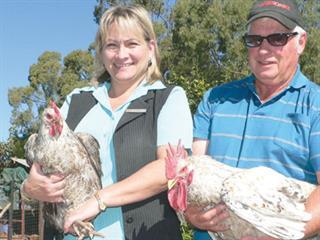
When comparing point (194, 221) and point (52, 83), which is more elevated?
point (194, 221)

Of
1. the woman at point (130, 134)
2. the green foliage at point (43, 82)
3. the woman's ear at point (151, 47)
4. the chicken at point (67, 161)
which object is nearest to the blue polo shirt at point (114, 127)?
the woman at point (130, 134)

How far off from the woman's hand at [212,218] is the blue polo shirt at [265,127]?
1.34 feet

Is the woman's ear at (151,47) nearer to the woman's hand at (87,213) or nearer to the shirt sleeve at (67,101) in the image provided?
the shirt sleeve at (67,101)

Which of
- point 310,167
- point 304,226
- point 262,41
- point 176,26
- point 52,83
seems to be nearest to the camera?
point 304,226

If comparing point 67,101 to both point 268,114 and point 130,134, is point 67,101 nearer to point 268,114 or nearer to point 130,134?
point 130,134

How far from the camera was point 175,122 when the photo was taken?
400cm

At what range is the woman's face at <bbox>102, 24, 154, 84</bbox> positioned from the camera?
420 cm

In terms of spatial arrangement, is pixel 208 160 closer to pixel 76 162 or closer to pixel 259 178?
pixel 259 178

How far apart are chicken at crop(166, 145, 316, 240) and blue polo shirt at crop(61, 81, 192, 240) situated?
16cm

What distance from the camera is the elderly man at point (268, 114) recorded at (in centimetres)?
378

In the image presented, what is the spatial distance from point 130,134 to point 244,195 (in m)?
0.95

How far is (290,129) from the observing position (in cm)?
383

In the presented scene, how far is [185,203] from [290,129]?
89cm

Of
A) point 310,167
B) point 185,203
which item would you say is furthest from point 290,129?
point 185,203
